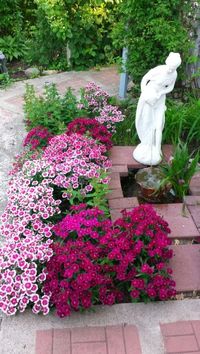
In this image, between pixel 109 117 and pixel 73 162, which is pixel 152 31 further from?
pixel 73 162

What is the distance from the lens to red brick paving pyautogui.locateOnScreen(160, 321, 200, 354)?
7.19 feet

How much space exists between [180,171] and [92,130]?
3.09ft

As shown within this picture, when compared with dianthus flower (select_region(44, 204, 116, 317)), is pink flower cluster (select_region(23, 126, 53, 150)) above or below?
above

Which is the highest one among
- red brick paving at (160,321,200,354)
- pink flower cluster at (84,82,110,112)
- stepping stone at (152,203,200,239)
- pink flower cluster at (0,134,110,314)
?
pink flower cluster at (84,82,110,112)

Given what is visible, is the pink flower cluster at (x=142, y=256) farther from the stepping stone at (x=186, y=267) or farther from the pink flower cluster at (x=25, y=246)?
the pink flower cluster at (x=25, y=246)

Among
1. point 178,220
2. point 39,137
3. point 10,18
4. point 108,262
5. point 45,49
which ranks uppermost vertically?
point 10,18

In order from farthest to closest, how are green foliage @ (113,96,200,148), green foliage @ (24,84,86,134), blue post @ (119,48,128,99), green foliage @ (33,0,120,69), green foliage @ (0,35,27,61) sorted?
green foliage @ (0,35,27,61) → green foliage @ (33,0,120,69) → blue post @ (119,48,128,99) → green foliage @ (24,84,86,134) → green foliage @ (113,96,200,148)

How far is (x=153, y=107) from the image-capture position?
3178mm

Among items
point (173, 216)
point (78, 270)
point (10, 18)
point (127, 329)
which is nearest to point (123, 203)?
point (173, 216)

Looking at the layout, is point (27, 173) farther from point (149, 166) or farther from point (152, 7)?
point (152, 7)

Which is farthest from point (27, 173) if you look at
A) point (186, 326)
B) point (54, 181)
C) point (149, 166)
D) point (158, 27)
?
point (158, 27)

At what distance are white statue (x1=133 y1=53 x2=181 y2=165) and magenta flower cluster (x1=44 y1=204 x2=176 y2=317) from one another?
91 centimetres

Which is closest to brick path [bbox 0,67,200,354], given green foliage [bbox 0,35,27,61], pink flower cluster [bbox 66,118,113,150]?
pink flower cluster [bbox 66,118,113,150]

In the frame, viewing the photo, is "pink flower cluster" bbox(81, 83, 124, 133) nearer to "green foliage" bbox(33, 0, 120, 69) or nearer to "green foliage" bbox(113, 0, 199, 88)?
"green foliage" bbox(113, 0, 199, 88)
